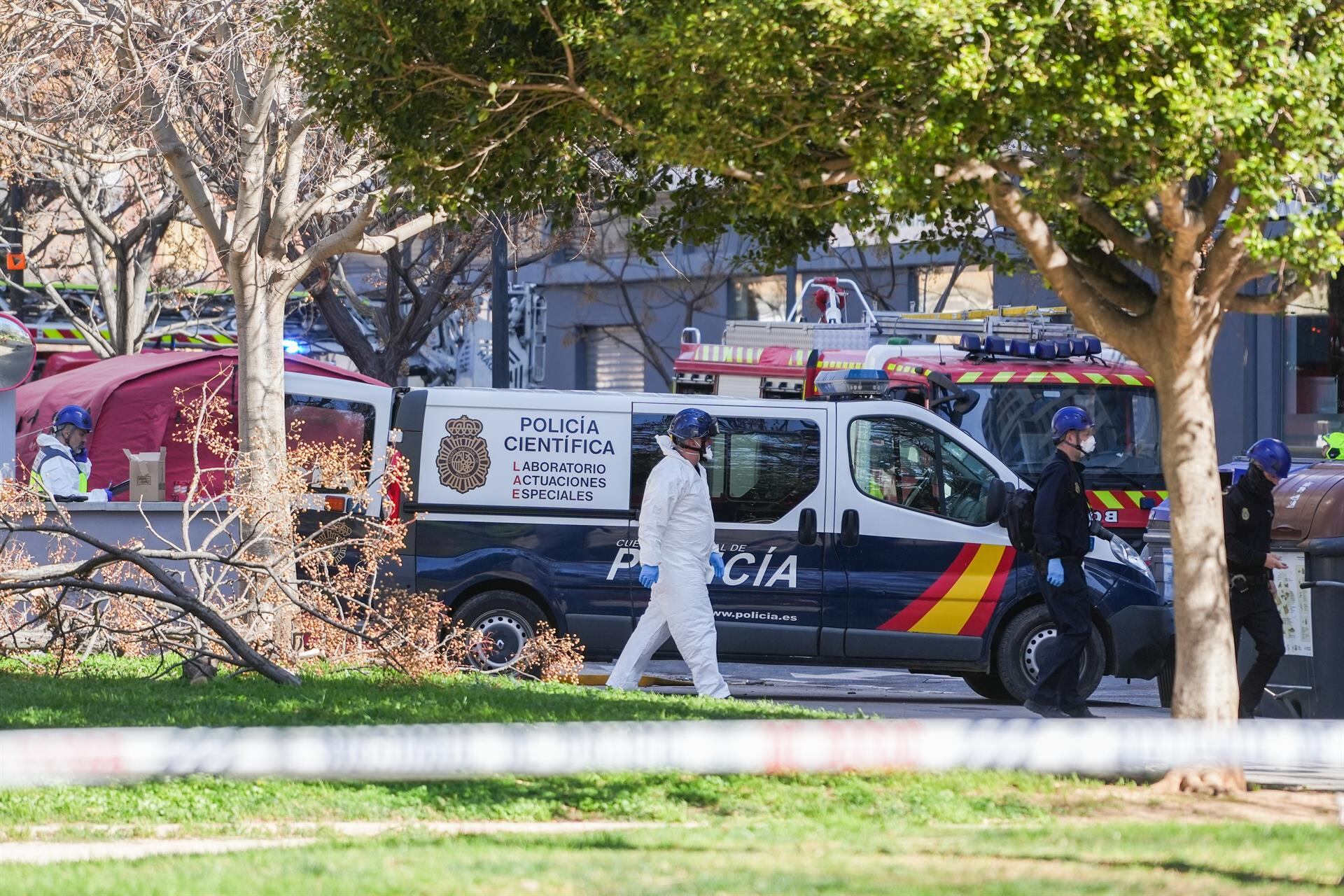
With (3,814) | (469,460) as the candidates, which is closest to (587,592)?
(469,460)

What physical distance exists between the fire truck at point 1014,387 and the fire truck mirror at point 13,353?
17.6ft

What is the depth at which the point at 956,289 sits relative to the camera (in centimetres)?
2773

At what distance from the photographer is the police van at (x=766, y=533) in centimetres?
1129

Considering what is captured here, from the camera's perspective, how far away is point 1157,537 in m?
11.2

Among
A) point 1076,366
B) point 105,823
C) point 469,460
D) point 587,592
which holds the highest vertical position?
point 1076,366

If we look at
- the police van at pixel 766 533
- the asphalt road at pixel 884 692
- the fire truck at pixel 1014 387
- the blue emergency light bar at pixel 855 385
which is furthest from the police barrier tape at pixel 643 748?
the fire truck at pixel 1014 387

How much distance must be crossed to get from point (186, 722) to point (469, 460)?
3.86m

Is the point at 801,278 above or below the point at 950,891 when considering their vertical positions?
above

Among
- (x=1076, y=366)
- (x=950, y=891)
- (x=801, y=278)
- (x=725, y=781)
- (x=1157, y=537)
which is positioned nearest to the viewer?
(x=950, y=891)

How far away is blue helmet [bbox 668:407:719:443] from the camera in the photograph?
A: 10.3m

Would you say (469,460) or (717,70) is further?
(469,460)

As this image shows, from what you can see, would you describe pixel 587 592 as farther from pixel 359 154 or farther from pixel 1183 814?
pixel 1183 814

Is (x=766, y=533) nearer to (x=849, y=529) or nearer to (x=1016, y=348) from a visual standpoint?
(x=849, y=529)

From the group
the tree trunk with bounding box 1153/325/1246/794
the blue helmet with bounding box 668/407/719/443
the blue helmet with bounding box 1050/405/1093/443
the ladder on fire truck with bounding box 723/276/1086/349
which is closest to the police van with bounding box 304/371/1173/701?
the blue helmet with bounding box 668/407/719/443
